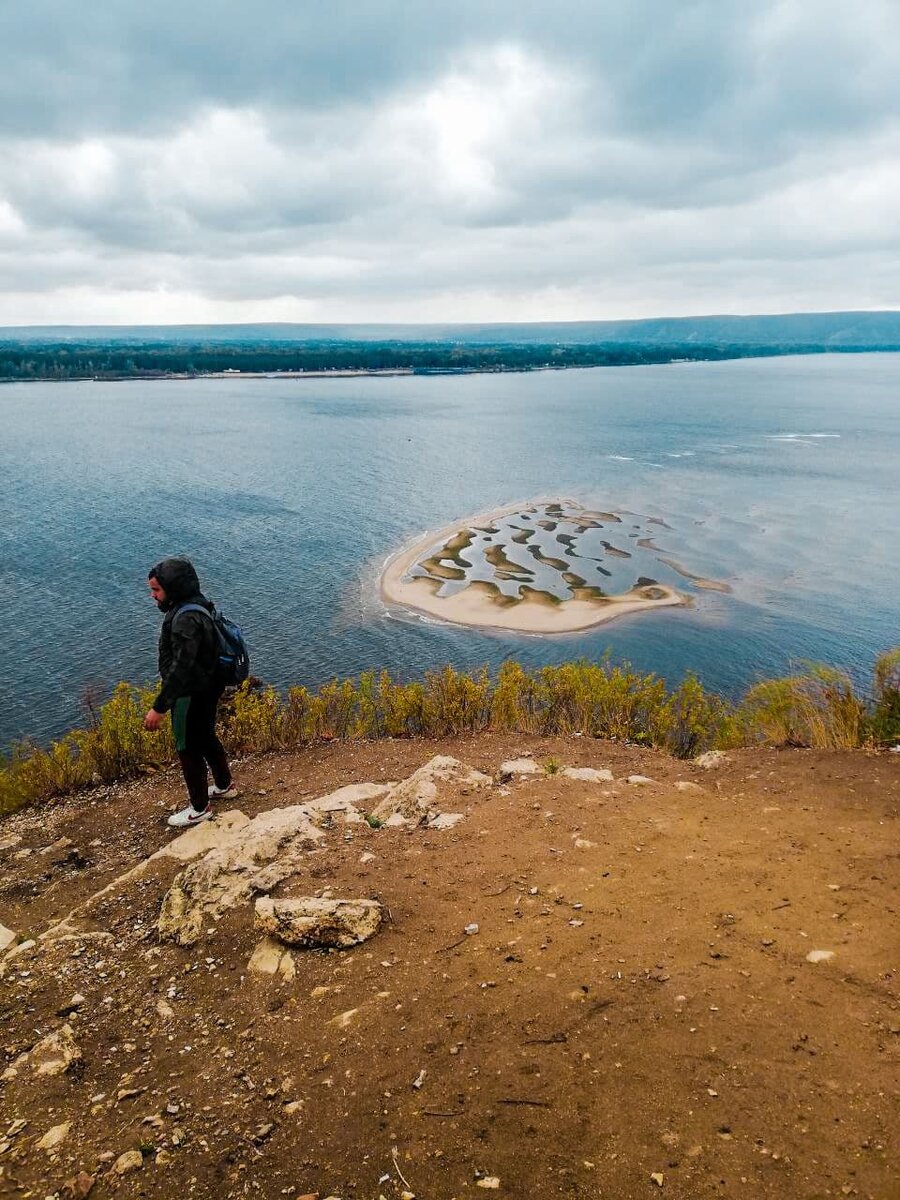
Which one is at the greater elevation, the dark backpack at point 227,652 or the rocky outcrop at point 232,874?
the dark backpack at point 227,652

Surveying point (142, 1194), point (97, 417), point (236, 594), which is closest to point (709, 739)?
point (142, 1194)

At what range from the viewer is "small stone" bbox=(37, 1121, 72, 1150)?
425cm

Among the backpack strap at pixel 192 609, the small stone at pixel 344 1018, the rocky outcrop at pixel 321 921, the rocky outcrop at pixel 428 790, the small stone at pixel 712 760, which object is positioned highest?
the backpack strap at pixel 192 609

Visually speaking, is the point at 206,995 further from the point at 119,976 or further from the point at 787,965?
the point at 787,965

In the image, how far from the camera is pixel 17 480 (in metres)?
59.6

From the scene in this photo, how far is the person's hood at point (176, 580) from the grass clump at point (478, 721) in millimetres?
3516

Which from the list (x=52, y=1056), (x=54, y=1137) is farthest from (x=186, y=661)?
(x=54, y=1137)

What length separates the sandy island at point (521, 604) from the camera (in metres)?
30.9

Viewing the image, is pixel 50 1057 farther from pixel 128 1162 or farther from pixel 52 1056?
pixel 128 1162

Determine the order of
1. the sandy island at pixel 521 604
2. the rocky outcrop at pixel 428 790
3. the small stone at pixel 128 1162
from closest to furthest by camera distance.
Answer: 1. the small stone at pixel 128 1162
2. the rocky outcrop at pixel 428 790
3. the sandy island at pixel 521 604

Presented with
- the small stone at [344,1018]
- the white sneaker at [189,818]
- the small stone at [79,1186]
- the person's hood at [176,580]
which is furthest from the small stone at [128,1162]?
the person's hood at [176,580]

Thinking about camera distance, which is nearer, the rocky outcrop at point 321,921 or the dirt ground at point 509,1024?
the dirt ground at point 509,1024

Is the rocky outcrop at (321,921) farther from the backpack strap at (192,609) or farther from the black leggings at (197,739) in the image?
the backpack strap at (192,609)

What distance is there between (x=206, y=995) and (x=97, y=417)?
11226cm
